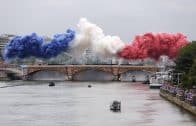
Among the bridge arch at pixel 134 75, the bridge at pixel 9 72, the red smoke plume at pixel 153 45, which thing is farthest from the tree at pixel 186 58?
the bridge at pixel 9 72

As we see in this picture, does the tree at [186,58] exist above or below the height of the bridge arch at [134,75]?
above

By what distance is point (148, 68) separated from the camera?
13738 cm

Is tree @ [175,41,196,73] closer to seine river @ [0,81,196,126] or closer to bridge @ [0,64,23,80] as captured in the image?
seine river @ [0,81,196,126]

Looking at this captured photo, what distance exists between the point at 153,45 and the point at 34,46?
2574cm

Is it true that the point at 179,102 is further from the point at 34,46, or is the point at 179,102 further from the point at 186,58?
the point at 34,46

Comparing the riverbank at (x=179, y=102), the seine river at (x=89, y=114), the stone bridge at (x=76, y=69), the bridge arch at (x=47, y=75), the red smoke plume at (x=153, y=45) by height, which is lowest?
the seine river at (x=89, y=114)

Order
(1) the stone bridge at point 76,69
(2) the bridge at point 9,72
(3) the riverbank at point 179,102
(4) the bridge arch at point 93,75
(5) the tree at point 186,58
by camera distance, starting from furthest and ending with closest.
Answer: (2) the bridge at point 9,72
(4) the bridge arch at point 93,75
(1) the stone bridge at point 76,69
(5) the tree at point 186,58
(3) the riverbank at point 179,102

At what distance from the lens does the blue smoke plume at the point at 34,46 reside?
14950 cm

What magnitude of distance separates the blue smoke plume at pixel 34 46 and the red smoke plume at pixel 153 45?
1289 centimetres

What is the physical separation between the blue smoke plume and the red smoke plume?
12.9m

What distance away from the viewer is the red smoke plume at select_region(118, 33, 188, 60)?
14500cm

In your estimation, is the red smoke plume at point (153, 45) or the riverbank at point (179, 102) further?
the red smoke plume at point (153, 45)

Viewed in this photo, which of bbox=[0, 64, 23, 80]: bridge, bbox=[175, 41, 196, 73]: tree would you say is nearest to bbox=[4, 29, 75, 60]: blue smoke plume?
bbox=[0, 64, 23, 80]: bridge

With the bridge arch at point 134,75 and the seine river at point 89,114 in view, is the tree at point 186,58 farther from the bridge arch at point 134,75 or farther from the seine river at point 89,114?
the bridge arch at point 134,75
